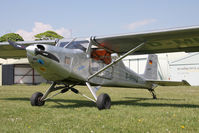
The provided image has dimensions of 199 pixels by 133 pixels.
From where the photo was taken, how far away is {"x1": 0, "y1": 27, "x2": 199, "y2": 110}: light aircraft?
6.78 meters

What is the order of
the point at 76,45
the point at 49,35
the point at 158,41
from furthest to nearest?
the point at 49,35
the point at 158,41
the point at 76,45

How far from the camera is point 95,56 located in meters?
8.72

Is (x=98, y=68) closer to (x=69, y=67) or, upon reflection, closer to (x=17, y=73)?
(x=69, y=67)

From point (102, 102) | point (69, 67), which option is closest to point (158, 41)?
point (102, 102)

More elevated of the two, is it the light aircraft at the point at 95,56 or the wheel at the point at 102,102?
the light aircraft at the point at 95,56

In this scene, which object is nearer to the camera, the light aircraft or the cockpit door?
the light aircraft

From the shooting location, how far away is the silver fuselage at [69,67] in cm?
653

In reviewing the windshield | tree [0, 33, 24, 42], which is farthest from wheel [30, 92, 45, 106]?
tree [0, 33, 24, 42]

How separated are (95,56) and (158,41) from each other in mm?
2506

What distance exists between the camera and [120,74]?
9.96m

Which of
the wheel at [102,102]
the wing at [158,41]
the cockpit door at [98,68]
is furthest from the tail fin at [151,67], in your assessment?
the wheel at [102,102]

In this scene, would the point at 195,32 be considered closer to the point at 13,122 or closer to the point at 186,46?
the point at 186,46

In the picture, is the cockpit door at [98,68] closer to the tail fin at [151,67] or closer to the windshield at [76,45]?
the windshield at [76,45]

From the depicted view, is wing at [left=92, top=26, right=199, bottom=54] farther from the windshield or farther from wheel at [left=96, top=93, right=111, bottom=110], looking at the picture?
wheel at [left=96, top=93, right=111, bottom=110]
